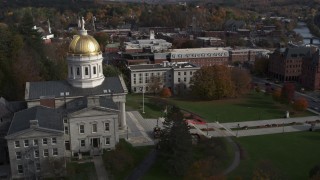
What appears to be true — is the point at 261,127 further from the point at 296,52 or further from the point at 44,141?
Result: the point at 296,52


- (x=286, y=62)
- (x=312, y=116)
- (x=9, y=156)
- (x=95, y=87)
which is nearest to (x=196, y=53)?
(x=286, y=62)

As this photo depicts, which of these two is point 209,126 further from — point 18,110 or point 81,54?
point 18,110

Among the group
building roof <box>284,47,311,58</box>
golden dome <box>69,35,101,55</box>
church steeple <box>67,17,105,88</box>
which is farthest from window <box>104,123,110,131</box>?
building roof <box>284,47,311,58</box>

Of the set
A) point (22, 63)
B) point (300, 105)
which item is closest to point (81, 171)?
point (22, 63)

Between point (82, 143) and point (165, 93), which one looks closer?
point (82, 143)

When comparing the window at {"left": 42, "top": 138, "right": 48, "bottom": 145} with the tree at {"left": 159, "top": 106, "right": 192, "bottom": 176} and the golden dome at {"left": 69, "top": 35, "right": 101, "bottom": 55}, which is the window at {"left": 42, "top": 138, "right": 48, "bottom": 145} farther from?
the golden dome at {"left": 69, "top": 35, "right": 101, "bottom": 55}

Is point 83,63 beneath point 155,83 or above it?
above

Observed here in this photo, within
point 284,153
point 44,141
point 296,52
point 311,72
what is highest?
point 296,52
